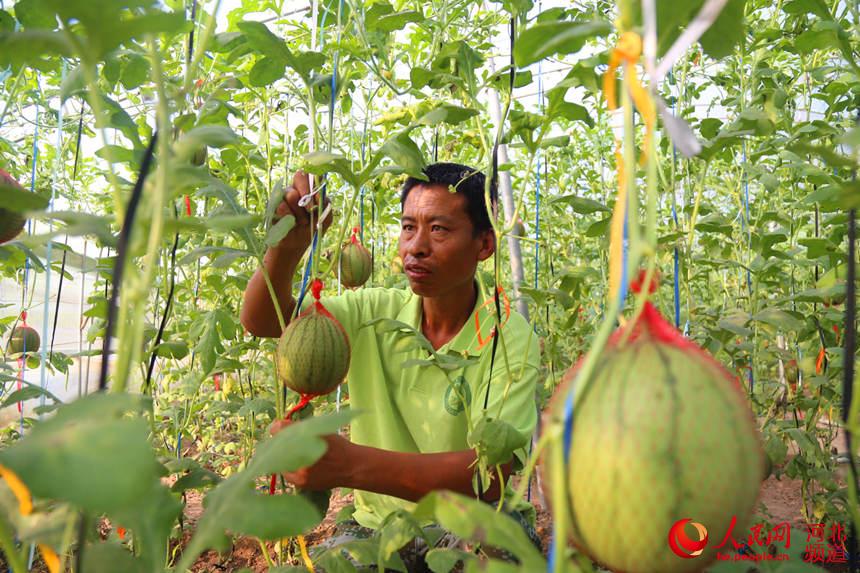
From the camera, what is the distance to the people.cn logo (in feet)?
1.85

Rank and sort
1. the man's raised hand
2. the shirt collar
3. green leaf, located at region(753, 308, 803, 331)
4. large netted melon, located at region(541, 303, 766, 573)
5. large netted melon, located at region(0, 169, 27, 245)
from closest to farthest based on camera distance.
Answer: large netted melon, located at region(541, 303, 766, 573), large netted melon, located at region(0, 169, 27, 245), the man's raised hand, green leaf, located at region(753, 308, 803, 331), the shirt collar

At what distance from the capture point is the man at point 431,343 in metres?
1.59

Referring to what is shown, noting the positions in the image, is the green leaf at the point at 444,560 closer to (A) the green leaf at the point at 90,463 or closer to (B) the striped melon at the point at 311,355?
(B) the striped melon at the point at 311,355

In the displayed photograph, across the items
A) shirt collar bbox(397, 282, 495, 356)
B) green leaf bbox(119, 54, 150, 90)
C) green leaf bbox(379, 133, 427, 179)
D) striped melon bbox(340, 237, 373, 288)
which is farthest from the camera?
striped melon bbox(340, 237, 373, 288)

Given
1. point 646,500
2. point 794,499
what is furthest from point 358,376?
point 794,499

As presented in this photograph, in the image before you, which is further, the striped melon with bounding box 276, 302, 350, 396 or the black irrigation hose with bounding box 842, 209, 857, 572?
the striped melon with bounding box 276, 302, 350, 396

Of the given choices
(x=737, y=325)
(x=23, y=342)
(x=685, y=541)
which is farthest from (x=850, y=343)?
(x=23, y=342)

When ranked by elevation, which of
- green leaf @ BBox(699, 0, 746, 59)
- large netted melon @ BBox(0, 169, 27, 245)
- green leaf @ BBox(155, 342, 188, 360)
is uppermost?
green leaf @ BBox(699, 0, 746, 59)

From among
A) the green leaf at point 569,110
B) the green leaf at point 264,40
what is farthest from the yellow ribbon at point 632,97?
the green leaf at point 264,40

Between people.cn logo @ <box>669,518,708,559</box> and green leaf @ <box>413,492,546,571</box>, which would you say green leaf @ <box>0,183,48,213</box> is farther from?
people.cn logo @ <box>669,518,708,559</box>

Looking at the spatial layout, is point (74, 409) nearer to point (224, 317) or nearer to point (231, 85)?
point (231, 85)

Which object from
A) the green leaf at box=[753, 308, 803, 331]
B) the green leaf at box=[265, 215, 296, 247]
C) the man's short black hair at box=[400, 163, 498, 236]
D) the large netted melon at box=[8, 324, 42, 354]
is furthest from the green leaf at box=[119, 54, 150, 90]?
the large netted melon at box=[8, 324, 42, 354]

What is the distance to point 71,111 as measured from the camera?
11.5 ft

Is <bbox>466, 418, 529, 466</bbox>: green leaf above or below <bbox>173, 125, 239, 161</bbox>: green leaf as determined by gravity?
below
